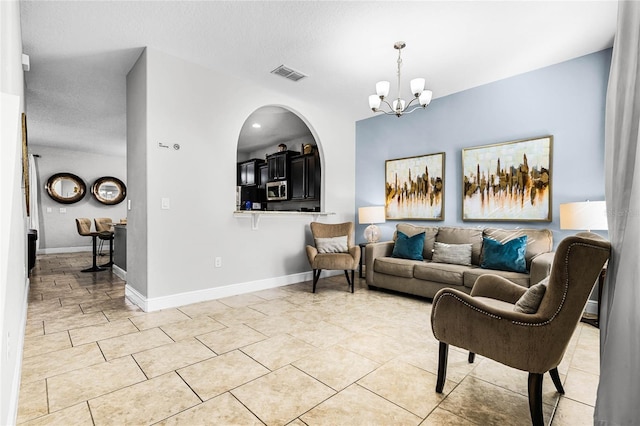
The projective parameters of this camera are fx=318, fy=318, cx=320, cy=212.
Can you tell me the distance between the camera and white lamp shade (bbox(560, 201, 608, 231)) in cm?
281

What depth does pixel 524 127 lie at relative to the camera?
3.72 meters

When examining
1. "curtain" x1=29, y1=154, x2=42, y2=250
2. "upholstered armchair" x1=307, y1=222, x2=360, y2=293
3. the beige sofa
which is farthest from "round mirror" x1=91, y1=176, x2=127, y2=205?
Result: the beige sofa

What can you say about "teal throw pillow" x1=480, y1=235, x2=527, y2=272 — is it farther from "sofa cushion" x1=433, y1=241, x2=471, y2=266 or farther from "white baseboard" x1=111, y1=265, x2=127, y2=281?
"white baseboard" x1=111, y1=265, x2=127, y2=281

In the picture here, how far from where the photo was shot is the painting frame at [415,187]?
445cm

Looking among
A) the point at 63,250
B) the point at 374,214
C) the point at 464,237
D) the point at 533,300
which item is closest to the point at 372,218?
the point at 374,214

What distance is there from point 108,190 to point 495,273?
9.37 m

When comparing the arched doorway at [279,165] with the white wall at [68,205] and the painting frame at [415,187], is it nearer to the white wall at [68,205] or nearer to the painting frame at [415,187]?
the painting frame at [415,187]

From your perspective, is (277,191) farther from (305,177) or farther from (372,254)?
(372,254)

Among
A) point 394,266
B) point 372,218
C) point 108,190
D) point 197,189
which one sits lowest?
point 394,266

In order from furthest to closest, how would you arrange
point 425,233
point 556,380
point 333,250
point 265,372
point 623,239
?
point 333,250
point 425,233
point 265,372
point 556,380
point 623,239

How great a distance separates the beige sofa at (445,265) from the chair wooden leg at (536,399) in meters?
1.70

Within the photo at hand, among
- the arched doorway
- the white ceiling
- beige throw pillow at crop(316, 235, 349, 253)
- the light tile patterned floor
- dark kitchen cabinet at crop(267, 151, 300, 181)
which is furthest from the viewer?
dark kitchen cabinet at crop(267, 151, 300, 181)

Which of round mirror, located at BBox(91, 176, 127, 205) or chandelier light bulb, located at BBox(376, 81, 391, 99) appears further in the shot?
round mirror, located at BBox(91, 176, 127, 205)

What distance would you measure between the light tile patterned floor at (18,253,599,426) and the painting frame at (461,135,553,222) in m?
1.34
